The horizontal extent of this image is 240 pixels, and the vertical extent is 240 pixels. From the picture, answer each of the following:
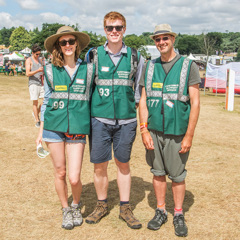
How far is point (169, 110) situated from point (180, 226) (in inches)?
49.4

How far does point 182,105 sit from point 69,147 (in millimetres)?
1261

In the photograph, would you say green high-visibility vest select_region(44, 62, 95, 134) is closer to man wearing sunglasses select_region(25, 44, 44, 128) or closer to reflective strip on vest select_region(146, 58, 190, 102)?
reflective strip on vest select_region(146, 58, 190, 102)

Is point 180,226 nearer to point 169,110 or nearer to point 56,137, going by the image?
point 169,110

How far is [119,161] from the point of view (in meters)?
3.48

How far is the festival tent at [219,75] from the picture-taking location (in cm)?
1857

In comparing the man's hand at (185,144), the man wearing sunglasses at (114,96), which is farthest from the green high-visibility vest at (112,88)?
the man's hand at (185,144)

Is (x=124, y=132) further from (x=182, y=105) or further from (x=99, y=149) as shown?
(x=182, y=105)

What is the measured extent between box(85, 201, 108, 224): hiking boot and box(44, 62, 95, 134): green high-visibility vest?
0.99 m

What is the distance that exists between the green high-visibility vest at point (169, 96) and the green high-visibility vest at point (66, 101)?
68cm

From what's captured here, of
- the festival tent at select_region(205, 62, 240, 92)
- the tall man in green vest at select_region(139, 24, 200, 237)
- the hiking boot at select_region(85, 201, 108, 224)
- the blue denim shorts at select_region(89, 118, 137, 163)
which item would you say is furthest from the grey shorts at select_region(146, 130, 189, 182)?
the festival tent at select_region(205, 62, 240, 92)

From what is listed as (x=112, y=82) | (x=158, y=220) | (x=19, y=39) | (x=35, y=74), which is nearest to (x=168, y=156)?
(x=158, y=220)

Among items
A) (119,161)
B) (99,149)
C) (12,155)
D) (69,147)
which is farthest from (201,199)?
(12,155)

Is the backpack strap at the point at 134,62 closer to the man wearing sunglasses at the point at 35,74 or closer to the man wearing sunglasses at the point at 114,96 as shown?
the man wearing sunglasses at the point at 114,96

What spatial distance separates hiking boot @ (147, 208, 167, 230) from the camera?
11.3ft
